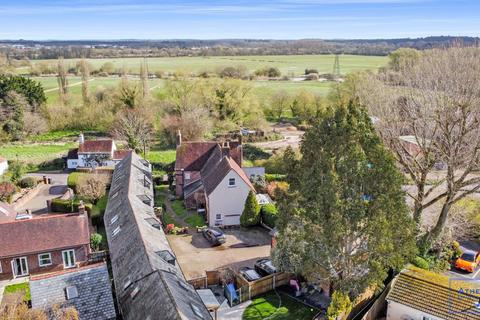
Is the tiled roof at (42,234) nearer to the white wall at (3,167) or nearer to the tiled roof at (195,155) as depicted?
the tiled roof at (195,155)

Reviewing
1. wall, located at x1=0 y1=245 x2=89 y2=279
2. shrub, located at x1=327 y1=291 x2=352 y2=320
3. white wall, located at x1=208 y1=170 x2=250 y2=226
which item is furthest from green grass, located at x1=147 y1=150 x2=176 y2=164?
shrub, located at x1=327 y1=291 x2=352 y2=320

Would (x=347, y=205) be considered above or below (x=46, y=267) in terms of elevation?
above

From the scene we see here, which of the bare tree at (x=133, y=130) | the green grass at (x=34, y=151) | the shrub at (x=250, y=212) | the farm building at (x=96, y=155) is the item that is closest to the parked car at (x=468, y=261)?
the shrub at (x=250, y=212)

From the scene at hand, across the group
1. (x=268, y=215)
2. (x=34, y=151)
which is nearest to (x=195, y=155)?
(x=268, y=215)

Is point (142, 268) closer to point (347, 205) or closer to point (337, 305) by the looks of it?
point (337, 305)

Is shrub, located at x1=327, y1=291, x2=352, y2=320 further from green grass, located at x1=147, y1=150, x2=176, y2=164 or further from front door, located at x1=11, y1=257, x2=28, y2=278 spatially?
green grass, located at x1=147, y1=150, x2=176, y2=164

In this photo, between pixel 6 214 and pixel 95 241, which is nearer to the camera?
pixel 95 241

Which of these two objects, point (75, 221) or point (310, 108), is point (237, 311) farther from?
point (310, 108)
